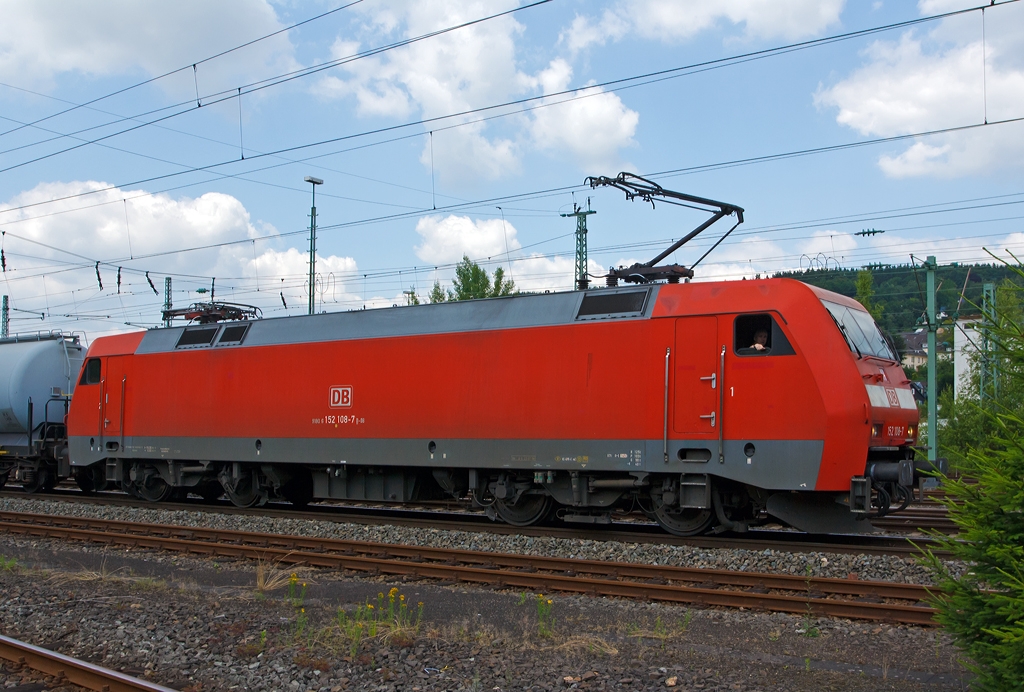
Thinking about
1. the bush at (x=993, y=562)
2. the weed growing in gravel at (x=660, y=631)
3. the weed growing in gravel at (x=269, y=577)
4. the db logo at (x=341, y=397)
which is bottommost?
the weed growing in gravel at (x=269, y=577)

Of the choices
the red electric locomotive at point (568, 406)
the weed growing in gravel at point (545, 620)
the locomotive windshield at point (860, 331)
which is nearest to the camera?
the weed growing in gravel at point (545, 620)

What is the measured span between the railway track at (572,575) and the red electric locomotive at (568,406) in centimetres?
184

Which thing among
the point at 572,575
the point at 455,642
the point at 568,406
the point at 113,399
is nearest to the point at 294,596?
the point at 455,642

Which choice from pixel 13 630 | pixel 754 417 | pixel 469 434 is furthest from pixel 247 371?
pixel 754 417

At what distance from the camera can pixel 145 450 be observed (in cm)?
1772

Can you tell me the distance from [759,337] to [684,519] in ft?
9.38

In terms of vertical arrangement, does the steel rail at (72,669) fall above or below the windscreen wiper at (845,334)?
below

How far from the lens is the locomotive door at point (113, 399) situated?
1823 cm

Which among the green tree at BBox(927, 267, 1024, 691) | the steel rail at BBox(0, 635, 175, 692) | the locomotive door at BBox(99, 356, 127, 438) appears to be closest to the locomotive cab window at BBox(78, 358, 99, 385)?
the locomotive door at BBox(99, 356, 127, 438)

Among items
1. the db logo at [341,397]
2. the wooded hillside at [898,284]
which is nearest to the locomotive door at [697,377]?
the db logo at [341,397]

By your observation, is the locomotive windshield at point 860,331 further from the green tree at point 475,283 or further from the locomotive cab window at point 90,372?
the green tree at point 475,283

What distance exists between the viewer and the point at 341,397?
1487 cm

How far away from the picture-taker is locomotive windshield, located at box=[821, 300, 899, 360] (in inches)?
433

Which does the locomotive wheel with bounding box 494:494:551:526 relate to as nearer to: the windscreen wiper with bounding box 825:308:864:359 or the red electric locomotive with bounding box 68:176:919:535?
the red electric locomotive with bounding box 68:176:919:535
